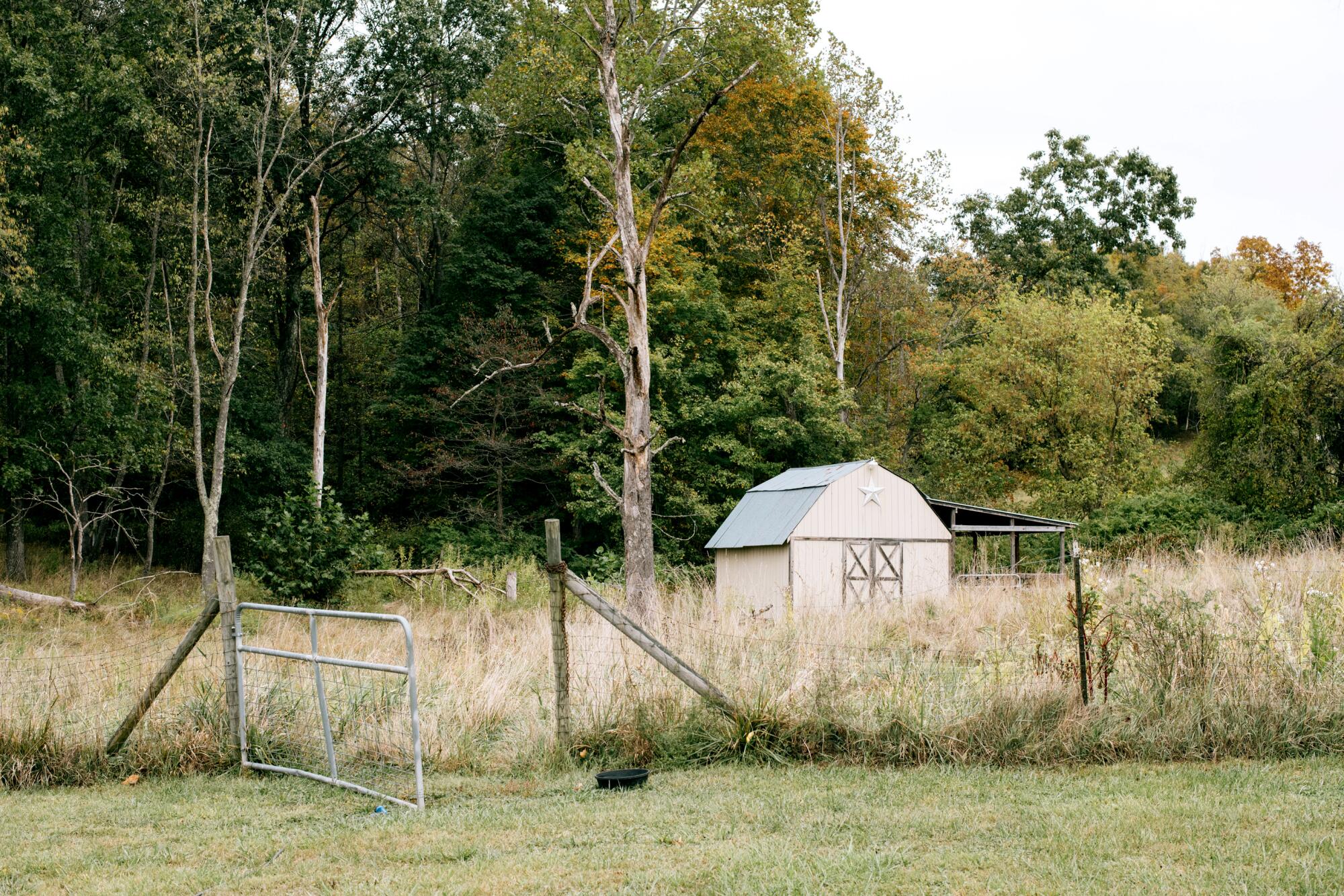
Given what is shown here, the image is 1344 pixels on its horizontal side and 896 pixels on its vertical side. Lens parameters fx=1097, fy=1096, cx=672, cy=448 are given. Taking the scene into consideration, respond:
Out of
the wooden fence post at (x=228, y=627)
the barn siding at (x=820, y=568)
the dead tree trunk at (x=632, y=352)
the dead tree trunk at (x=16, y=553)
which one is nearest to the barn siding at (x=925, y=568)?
the barn siding at (x=820, y=568)

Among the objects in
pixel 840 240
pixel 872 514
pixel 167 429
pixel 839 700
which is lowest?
pixel 839 700

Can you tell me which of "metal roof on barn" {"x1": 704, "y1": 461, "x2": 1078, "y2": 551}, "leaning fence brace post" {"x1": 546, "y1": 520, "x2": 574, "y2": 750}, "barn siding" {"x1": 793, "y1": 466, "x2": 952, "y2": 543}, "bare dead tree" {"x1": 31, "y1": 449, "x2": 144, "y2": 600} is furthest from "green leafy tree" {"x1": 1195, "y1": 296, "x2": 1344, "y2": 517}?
"bare dead tree" {"x1": 31, "y1": 449, "x2": 144, "y2": 600}

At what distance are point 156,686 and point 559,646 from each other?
2940 millimetres

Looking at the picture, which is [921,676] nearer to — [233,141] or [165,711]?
[165,711]

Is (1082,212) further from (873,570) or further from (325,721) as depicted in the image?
(325,721)

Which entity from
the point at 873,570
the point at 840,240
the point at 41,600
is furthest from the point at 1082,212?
the point at 41,600

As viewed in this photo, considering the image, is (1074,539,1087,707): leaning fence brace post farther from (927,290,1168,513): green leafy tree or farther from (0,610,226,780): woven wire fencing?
(927,290,1168,513): green leafy tree

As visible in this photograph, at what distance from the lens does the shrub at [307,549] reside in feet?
70.4

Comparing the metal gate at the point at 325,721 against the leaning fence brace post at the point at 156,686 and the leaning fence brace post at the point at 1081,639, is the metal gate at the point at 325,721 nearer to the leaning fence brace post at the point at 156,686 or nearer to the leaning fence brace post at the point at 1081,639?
the leaning fence brace post at the point at 156,686

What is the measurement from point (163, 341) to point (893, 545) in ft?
57.9

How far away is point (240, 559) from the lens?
30469mm

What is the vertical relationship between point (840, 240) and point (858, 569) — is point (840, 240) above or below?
above

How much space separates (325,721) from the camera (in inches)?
277

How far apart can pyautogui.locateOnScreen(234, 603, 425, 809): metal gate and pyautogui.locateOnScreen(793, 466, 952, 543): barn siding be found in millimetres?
14774
